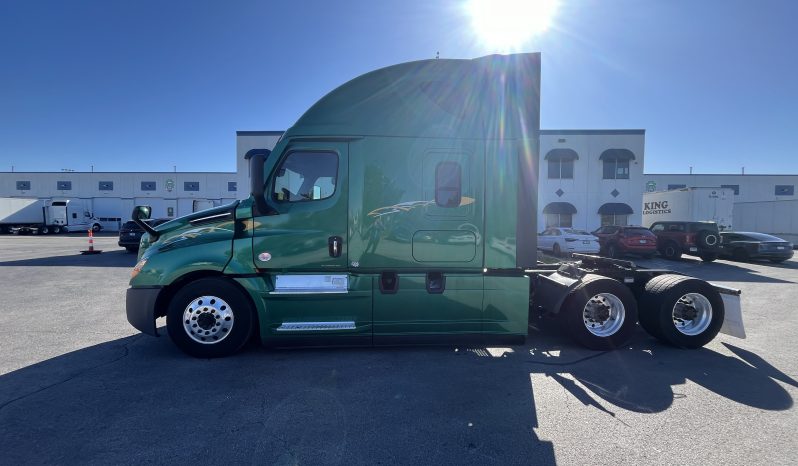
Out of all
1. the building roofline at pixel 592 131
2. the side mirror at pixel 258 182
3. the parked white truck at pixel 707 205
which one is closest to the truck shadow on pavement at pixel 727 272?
the parked white truck at pixel 707 205

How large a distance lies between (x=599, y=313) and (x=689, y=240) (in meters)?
14.8

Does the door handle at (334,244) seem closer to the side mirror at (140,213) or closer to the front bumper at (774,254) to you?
the side mirror at (140,213)

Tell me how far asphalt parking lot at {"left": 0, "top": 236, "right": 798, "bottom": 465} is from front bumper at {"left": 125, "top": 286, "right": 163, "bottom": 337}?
0.40 metres

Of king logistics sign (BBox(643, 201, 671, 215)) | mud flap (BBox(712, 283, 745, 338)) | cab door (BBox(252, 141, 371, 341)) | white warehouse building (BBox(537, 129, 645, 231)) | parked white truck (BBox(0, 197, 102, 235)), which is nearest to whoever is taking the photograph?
cab door (BBox(252, 141, 371, 341))

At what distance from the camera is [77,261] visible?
1311cm

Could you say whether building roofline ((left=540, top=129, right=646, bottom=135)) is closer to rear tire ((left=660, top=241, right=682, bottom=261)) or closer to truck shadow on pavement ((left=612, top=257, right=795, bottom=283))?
rear tire ((left=660, top=241, right=682, bottom=261))

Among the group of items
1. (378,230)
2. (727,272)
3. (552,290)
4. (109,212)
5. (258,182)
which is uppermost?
(258,182)

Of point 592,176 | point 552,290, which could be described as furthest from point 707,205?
point 552,290

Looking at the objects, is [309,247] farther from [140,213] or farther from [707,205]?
[707,205]

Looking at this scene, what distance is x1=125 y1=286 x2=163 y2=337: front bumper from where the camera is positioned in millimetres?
4266

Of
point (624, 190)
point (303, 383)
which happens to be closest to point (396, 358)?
point (303, 383)

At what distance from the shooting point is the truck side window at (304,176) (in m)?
4.30

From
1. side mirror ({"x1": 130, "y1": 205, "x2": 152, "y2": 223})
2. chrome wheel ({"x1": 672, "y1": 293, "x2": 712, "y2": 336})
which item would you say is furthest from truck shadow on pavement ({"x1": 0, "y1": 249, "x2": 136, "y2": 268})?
chrome wheel ({"x1": 672, "y1": 293, "x2": 712, "y2": 336})

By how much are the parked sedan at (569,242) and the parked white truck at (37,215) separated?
117ft
